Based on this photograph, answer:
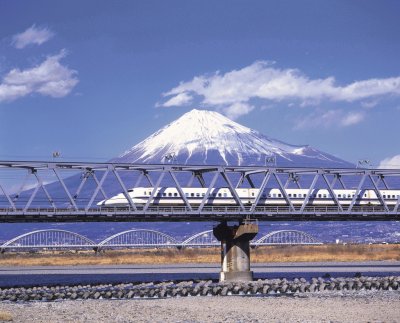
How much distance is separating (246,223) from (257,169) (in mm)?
9122

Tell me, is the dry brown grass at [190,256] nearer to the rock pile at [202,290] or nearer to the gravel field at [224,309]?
the rock pile at [202,290]

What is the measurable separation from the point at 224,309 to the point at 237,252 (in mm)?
33415

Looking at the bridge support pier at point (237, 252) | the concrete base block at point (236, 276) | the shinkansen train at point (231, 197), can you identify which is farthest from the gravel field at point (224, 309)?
the shinkansen train at point (231, 197)

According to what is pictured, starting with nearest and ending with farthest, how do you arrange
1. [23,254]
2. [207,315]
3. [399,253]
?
[207,315] → [399,253] → [23,254]

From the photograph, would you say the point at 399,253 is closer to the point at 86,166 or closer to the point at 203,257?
the point at 203,257

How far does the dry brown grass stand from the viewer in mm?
177875

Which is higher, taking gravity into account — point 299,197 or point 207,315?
point 299,197

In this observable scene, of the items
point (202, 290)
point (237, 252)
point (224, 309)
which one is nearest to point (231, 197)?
point (237, 252)

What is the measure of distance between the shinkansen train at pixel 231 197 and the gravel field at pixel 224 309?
117 ft

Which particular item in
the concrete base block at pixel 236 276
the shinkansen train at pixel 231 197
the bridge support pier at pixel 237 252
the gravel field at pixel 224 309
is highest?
the shinkansen train at pixel 231 197

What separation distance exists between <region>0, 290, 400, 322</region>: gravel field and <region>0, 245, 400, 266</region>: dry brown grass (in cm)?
10394

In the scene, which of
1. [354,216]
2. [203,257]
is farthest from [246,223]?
[203,257]

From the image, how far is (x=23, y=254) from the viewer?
19588cm

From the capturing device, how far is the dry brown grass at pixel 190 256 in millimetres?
177875
